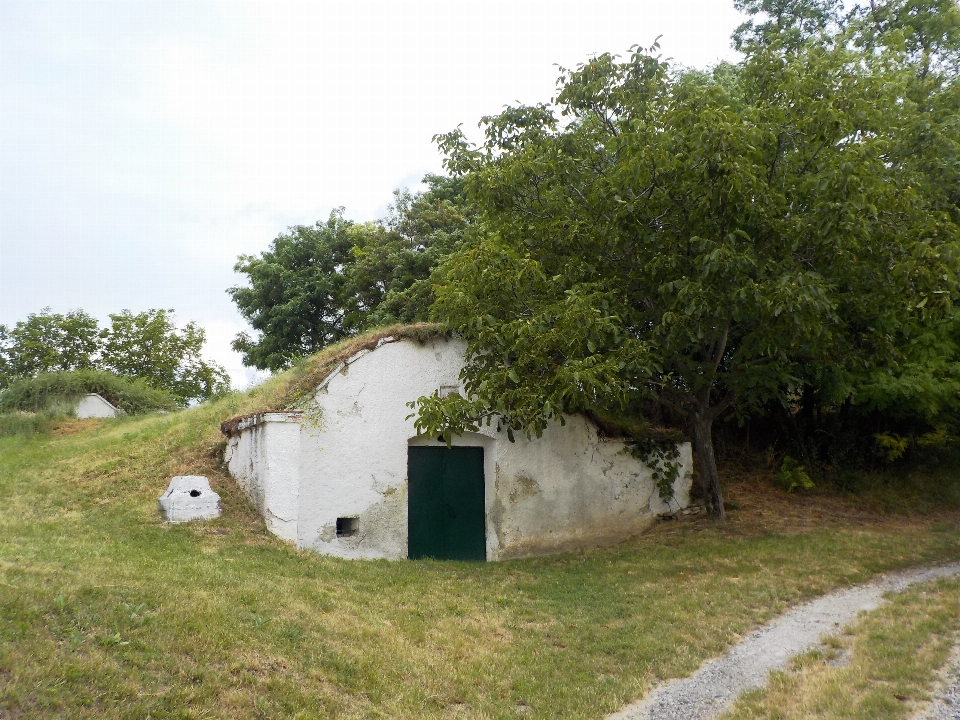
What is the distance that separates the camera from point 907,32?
15.8 meters

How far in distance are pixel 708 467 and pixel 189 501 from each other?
8.24 m

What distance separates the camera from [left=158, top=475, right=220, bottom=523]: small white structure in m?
10.5

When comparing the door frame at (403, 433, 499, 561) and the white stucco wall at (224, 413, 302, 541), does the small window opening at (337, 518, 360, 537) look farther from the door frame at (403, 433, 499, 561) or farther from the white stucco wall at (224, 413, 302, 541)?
the door frame at (403, 433, 499, 561)

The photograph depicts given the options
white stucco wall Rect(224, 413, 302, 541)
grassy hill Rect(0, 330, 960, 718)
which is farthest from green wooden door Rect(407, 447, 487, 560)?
white stucco wall Rect(224, 413, 302, 541)

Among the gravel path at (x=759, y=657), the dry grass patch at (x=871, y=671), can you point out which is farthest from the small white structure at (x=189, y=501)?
the dry grass patch at (x=871, y=671)

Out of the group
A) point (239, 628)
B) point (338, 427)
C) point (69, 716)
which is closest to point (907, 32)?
point (338, 427)

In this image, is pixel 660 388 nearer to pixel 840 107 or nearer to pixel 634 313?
pixel 634 313

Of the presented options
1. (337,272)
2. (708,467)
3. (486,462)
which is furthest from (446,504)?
(337,272)

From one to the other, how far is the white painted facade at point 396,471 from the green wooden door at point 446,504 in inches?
5.6

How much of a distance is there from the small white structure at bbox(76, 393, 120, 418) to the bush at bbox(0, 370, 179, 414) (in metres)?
0.23

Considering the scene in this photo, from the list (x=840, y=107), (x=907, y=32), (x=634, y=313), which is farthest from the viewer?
(x=907, y=32)

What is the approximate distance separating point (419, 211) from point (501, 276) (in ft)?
45.7

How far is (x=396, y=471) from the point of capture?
1155 centimetres

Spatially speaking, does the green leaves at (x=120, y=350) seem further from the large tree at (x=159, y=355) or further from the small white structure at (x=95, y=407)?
the small white structure at (x=95, y=407)
